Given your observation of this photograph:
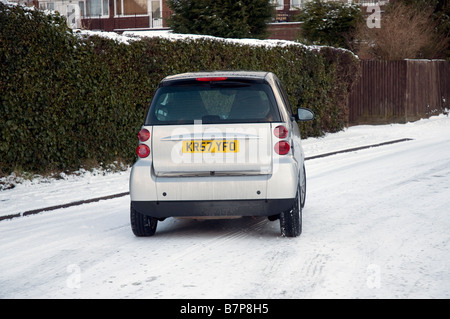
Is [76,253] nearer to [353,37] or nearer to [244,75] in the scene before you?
[244,75]

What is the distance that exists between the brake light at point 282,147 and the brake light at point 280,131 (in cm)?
8

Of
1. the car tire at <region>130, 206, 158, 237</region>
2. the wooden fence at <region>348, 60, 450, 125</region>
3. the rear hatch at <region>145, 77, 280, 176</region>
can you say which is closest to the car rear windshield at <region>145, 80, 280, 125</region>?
the rear hatch at <region>145, 77, 280, 176</region>

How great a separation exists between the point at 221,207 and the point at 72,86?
6431 millimetres

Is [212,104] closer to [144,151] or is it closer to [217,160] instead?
[217,160]

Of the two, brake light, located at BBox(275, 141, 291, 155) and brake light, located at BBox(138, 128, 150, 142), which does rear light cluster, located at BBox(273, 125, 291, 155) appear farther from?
brake light, located at BBox(138, 128, 150, 142)

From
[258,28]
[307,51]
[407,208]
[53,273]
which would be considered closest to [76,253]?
[53,273]

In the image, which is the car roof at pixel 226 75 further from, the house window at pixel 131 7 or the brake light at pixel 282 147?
the house window at pixel 131 7

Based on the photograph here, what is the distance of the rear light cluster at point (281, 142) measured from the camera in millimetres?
7480

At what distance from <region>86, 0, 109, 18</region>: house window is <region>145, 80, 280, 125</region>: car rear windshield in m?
48.1

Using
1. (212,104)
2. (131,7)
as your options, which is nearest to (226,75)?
(212,104)

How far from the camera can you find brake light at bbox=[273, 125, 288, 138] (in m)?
7.48

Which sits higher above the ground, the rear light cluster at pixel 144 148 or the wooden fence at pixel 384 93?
the rear light cluster at pixel 144 148

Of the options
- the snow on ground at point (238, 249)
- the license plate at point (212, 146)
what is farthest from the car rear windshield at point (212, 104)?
the snow on ground at point (238, 249)
